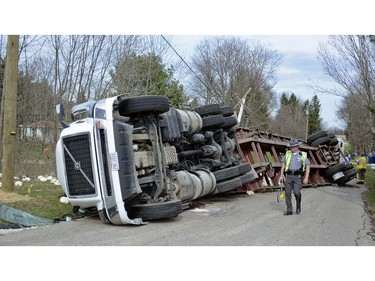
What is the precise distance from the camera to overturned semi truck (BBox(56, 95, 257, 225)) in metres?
6.80

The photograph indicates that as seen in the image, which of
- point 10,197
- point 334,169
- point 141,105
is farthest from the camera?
point 334,169

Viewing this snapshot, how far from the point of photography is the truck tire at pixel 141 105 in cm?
A: 732

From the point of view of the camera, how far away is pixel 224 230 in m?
6.87

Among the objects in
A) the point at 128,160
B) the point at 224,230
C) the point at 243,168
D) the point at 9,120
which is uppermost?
the point at 9,120

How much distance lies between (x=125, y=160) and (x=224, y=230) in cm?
183

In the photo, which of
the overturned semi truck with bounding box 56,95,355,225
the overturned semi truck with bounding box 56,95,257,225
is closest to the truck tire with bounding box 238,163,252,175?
the overturned semi truck with bounding box 56,95,355,225

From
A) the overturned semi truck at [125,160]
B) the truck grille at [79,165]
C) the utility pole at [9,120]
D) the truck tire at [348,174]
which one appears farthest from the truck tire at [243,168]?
the truck tire at [348,174]

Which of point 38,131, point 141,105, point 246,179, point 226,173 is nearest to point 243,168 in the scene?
point 246,179

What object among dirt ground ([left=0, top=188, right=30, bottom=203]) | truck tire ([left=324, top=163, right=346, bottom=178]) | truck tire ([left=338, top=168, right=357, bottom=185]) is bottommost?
truck tire ([left=338, top=168, right=357, bottom=185])

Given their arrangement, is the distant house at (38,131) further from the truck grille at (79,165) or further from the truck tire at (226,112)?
the truck grille at (79,165)

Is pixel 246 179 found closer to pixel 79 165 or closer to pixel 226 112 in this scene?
pixel 226 112

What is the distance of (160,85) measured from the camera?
60.0ft

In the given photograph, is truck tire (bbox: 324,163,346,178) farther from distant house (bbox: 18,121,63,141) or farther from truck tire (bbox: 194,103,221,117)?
distant house (bbox: 18,121,63,141)

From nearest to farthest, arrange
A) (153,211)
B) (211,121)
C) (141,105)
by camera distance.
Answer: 1. (153,211)
2. (141,105)
3. (211,121)
